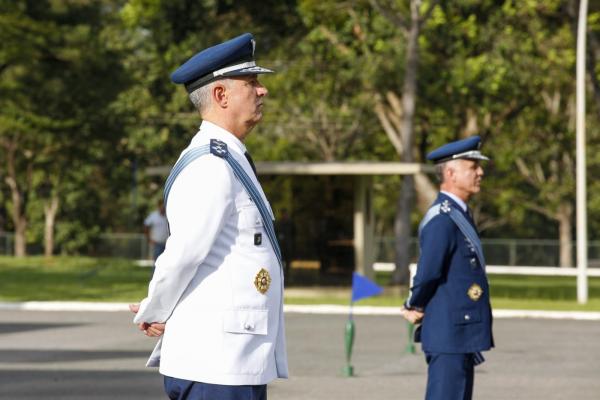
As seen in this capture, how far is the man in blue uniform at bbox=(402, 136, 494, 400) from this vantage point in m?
7.69

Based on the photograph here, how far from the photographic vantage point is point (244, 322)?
15.7 ft

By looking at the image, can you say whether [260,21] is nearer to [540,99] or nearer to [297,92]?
[297,92]

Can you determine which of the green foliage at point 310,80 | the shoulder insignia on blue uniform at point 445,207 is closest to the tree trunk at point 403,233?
the green foliage at point 310,80

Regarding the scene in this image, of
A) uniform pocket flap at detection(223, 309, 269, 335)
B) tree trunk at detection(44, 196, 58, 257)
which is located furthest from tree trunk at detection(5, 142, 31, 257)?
uniform pocket flap at detection(223, 309, 269, 335)

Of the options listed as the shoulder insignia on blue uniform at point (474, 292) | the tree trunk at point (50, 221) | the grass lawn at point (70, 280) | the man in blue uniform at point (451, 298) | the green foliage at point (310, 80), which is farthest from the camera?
the tree trunk at point (50, 221)

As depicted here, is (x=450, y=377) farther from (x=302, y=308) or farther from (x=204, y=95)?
(x=302, y=308)

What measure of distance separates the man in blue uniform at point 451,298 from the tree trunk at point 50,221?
5694 cm

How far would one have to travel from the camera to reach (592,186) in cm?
6109

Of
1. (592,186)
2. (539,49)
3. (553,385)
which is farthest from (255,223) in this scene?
(592,186)

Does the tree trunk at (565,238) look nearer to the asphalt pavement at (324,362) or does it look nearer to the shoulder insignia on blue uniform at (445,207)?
the asphalt pavement at (324,362)

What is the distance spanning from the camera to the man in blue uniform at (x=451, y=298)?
7.69 m

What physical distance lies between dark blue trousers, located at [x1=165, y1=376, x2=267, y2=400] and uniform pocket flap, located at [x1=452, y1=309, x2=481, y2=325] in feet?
10.0

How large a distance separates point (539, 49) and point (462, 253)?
118ft

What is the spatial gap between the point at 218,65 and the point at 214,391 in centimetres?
114
